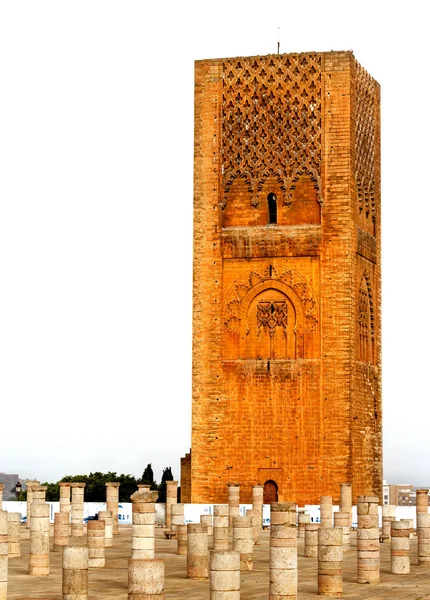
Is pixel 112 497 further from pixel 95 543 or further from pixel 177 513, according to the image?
pixel 95 543

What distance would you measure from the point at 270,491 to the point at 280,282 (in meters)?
5.58

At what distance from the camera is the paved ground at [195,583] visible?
19047 mm

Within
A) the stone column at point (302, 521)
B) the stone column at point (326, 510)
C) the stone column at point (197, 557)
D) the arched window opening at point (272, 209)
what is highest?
the arched window opening at point (272, 209)

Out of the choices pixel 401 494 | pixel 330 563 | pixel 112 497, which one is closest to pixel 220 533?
pixel 330 563

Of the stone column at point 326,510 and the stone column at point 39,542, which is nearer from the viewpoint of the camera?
the stone column at point 39,542

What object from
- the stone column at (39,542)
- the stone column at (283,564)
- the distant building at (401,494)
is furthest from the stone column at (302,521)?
the distant building at (401,494)

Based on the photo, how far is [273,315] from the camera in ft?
126

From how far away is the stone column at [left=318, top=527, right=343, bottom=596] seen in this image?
1970 cm

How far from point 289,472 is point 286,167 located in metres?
8.19

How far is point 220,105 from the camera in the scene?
39344 mm

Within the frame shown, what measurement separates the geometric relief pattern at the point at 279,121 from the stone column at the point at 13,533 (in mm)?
15425

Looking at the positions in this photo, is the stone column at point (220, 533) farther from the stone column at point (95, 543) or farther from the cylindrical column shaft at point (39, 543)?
the cylindrical column shaft at point (39, 543)

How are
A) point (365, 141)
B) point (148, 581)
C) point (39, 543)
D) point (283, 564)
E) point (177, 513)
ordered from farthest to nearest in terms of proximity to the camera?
point (365, 141) < point (177, 513) < point (39, 543) < point (283, 564) < point (148, 581)

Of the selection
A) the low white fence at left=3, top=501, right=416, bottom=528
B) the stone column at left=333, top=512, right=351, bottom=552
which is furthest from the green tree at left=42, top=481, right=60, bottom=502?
the stone column at left=333, top=512, right=351, bottom=552
